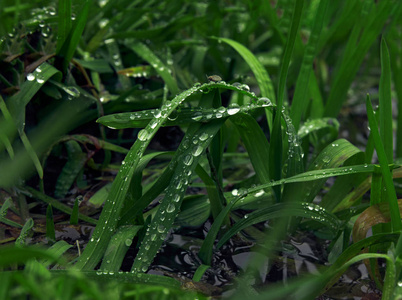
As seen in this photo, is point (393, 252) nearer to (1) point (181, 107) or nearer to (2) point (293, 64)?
(1) point (181, 107)

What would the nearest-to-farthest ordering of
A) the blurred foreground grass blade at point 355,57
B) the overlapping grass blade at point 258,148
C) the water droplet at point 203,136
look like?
the water droplet at point 203,136
the overlapping grass blade at point 258,148
the blurred foreground grass blade at point 355,57

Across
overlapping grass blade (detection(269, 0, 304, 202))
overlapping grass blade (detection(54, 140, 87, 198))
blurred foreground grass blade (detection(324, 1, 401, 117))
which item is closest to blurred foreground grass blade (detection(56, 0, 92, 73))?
overlapping grass blade (detection(54, 140, 87, 198))

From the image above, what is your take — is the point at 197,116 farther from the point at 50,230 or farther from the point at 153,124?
the point at 50,230

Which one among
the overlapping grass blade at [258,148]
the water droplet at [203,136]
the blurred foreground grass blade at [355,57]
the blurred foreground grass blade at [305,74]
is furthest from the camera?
the blurred foreground grass blade at [355,57]

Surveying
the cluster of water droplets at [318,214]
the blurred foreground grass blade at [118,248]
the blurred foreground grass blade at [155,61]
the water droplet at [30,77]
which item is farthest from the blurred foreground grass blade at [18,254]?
the blurred foreground grass blade at [155,61]

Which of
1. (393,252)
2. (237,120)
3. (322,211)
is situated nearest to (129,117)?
(237,120)

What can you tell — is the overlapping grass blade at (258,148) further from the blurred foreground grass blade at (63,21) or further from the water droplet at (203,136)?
the blurred foreground grass blade at (63,21)

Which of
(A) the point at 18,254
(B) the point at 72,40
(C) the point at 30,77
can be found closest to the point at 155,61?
(B) the point at 72,40

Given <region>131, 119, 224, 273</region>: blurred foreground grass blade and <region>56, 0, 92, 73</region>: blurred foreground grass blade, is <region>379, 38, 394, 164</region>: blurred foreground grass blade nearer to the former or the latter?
<region>131, 119, 224, 273</region>: blurred foreground grass blade
